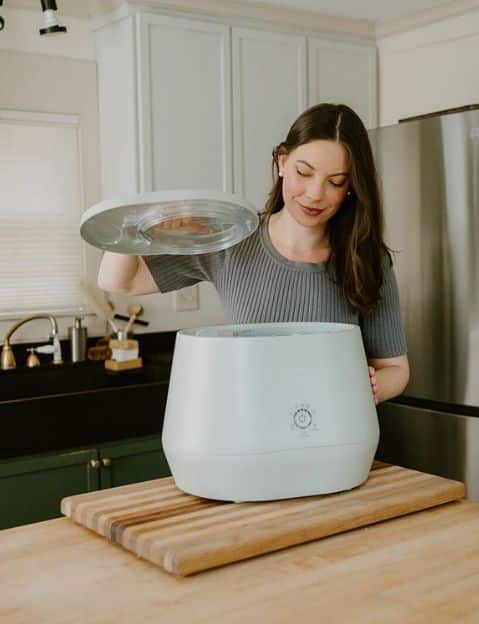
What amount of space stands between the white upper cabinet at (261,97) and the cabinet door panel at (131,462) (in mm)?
1036

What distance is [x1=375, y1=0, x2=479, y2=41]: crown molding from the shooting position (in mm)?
3270

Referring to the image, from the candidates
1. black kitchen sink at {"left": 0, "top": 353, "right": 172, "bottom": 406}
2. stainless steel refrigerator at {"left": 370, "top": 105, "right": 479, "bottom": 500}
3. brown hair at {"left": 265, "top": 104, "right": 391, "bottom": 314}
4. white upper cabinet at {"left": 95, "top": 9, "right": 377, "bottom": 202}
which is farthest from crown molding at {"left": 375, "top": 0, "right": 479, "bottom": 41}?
brown hair at {"left": 265, "top": 104, "right": 391, "bottom": 314}

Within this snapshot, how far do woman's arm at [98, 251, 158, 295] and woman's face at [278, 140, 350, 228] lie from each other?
0.98ft

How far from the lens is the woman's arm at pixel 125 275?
1.62 meters

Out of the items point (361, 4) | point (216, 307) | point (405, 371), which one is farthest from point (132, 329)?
point (405, 371)

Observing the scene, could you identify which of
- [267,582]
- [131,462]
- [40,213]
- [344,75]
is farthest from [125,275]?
[344,75]

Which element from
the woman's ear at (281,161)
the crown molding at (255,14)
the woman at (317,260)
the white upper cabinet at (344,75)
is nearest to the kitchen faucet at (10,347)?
the crown molding at (255,14)

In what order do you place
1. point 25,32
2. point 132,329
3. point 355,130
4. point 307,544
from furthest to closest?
point 132,329 → point 25,32 → point 355,130 → point 307,544

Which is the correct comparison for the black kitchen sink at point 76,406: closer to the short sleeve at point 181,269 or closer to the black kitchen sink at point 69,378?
the black kitchen sink at point 69,378

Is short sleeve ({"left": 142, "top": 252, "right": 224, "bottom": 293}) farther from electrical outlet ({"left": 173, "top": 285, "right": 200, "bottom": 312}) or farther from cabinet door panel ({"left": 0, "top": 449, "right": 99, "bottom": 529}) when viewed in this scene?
electrical outlet ({"left": 173, "top": 285, "right": 200, "bottom": 312})

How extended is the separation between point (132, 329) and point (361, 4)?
4.72 feet

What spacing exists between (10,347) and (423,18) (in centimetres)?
196

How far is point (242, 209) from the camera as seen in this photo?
123cm

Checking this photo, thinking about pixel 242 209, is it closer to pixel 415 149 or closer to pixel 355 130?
pixel 355 130
